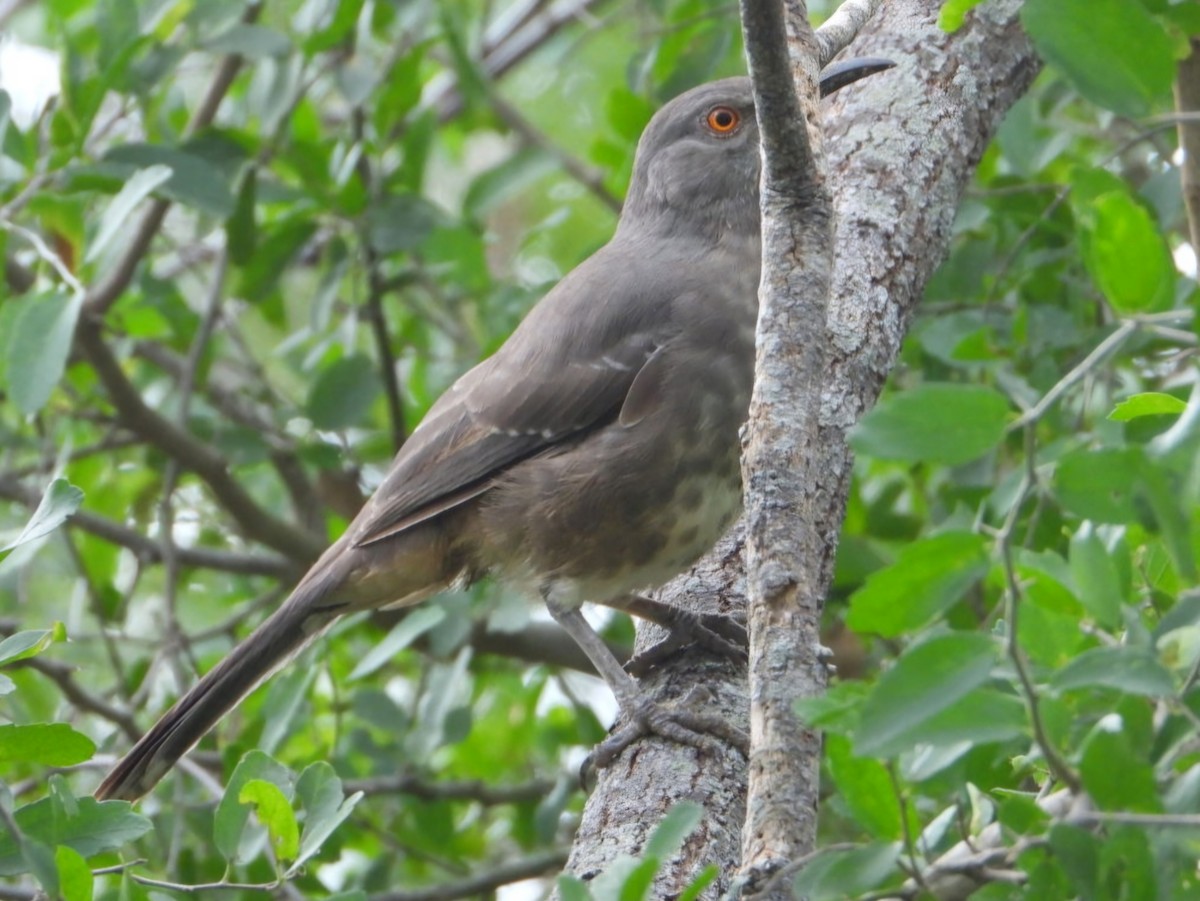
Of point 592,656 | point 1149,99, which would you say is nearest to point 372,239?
point 592,656

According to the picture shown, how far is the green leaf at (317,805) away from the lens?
248cm

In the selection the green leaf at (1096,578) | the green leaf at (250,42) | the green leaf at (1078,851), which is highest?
the green leaf at (250,42)

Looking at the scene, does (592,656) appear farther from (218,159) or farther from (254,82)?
(254,82)

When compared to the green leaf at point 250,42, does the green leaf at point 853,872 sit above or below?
below

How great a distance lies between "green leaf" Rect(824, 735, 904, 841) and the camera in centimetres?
189

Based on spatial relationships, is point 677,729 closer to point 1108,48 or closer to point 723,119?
point 1108,48

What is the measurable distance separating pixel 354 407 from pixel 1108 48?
11.0 feet

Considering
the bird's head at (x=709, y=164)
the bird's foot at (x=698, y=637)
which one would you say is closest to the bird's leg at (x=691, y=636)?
the bird's foot at (x=698, y=637)

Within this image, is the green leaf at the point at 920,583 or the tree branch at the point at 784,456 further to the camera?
the tree branch at the point at 784,456

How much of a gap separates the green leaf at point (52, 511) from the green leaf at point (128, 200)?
1.51 m

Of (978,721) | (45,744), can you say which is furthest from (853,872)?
(45,744)

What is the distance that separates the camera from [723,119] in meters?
4.74

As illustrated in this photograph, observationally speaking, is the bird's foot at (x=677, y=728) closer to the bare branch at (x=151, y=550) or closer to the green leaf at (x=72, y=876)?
the green leaf at (x=72, y=876)

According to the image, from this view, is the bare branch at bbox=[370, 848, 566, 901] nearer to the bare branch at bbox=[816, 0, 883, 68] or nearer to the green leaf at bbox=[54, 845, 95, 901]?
the green leaf at bbox=[54, 845, 95, 901]
